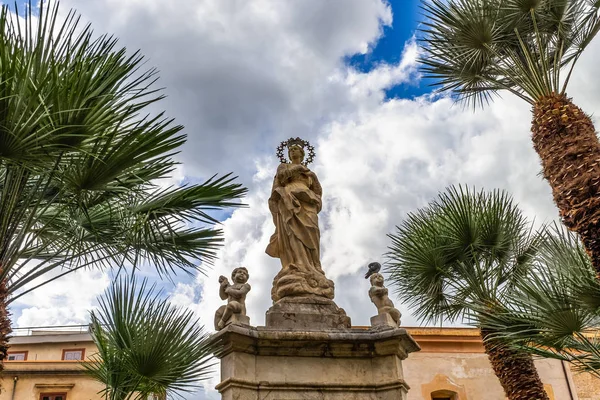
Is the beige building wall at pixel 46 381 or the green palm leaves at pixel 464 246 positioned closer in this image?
the green palm leaves at pixel 464 246

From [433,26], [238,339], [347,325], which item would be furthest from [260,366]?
[433,26]

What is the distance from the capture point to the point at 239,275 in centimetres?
654

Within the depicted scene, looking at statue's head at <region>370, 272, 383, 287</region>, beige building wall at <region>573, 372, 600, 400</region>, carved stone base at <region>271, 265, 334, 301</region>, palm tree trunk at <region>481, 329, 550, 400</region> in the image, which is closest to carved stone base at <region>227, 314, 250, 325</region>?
carved stone base at <region>271, 265, 334, 301</region>

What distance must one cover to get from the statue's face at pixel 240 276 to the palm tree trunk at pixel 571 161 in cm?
385

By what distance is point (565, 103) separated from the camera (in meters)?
7.66

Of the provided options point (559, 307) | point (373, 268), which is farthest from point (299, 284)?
point (559, 307)

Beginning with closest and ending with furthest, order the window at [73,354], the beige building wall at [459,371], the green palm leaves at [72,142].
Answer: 1. the green palm leaves at [72,142]
2. the beige building wall at [459,371]
3. the window at [73,354]

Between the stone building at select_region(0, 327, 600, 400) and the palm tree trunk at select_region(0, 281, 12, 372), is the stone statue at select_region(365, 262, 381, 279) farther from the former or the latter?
the stone building at select_region(0, 327, 600, 400)

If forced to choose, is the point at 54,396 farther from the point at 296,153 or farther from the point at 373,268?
the point at 373,268

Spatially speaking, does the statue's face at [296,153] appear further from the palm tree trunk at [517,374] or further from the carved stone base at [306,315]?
the palm tree trunk at [517,374]

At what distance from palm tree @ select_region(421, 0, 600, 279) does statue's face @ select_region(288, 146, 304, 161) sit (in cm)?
305

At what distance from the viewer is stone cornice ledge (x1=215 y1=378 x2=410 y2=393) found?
5.90 metres

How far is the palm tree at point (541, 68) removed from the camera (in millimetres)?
6809

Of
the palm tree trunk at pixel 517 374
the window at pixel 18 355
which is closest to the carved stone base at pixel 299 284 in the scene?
the palm tree trunk at pixel 517 374
